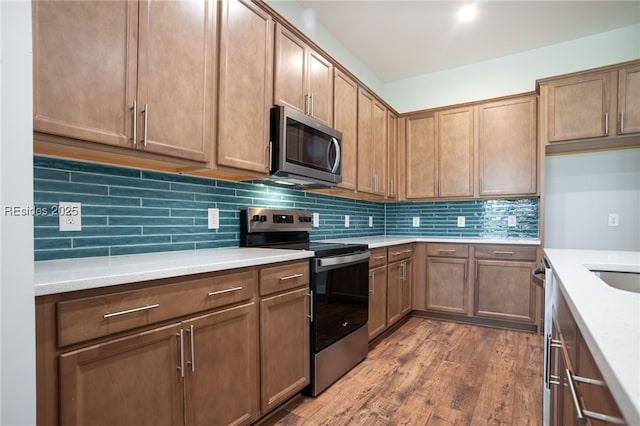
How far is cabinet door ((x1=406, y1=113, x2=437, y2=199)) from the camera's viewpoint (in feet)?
12.6

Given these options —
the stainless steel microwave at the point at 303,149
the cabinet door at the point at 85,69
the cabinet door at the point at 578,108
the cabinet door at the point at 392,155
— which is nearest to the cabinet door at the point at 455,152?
the cabinet door at the point at 392,155

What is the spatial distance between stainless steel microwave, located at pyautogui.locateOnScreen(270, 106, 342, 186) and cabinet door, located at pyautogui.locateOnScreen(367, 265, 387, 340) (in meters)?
0.87

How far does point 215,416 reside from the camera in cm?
138

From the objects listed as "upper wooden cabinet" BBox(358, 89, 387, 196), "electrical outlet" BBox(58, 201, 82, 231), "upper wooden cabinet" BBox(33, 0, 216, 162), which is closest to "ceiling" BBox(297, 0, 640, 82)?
"upper wooden cabinet" BBox(358, 89, 387, 196)

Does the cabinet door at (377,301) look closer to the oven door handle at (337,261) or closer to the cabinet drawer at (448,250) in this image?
the oven door handle at (337,261)

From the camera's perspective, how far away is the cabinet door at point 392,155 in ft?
12.2

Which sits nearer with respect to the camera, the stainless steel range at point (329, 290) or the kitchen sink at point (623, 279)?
the kitchen sink at point (623, 279)

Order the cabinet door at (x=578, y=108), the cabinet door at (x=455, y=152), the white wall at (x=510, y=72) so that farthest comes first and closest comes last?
the cabinet door at (x=455, y=152)
the white wall at (x=510, y=72)
the cabinet door at (x=578, y=108)

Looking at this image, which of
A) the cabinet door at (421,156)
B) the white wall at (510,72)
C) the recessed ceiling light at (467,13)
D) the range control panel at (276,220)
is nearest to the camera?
the range control panel at (276,220)

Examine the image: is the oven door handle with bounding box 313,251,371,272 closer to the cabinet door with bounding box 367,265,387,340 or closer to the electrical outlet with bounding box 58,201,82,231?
the cabinet door with bounding box 367,265,387,340

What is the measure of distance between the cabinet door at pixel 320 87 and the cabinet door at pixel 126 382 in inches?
69.9

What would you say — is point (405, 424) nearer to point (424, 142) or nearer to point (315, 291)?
point (315, 291)

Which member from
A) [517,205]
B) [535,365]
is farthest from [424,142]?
[535,365]

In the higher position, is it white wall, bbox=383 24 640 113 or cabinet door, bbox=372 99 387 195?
white wall, bbox=383 24 640 113
